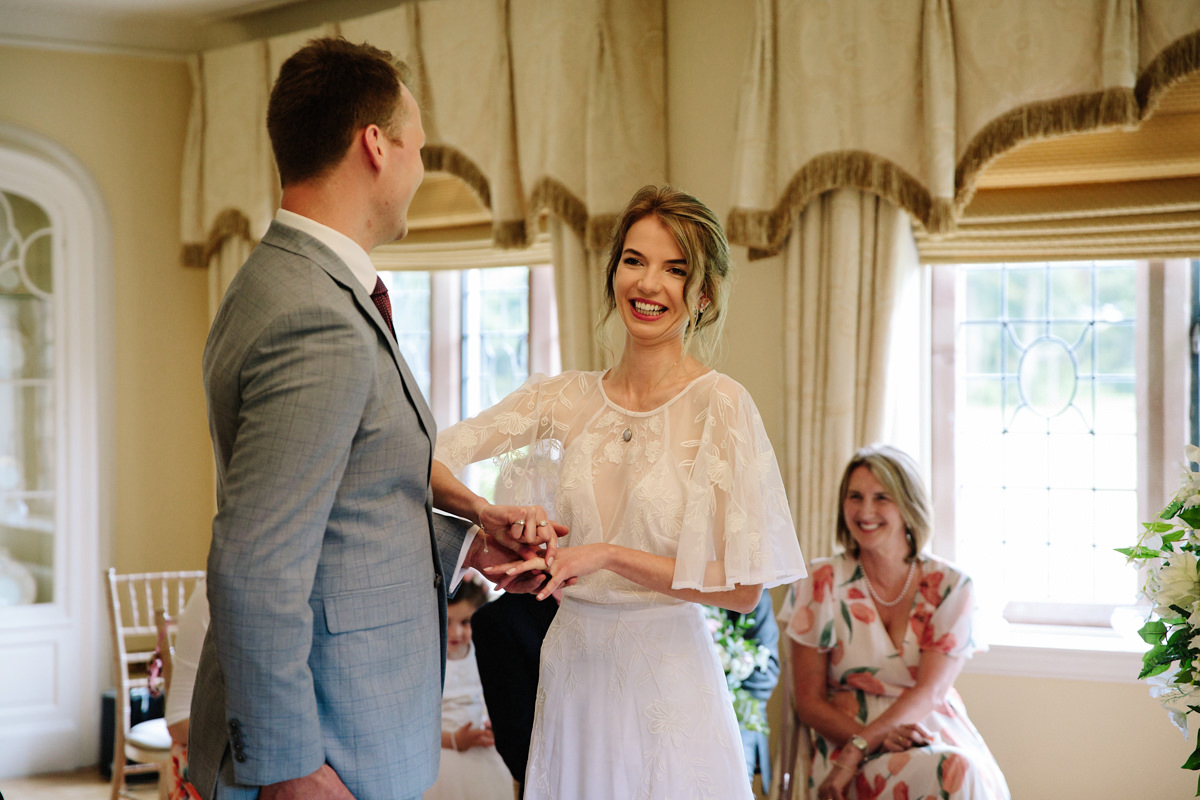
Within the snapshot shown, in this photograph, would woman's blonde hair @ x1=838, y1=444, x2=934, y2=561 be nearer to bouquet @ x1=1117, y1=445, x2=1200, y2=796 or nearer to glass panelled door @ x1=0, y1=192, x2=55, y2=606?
bouquet @ x1=1117, y1=445, x2=1200, y2=796

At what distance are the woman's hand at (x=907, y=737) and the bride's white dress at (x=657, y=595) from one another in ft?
3.90

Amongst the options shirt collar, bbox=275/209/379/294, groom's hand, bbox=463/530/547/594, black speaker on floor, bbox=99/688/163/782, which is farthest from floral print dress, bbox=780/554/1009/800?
black speaker on floor, bbox=99/688/163/782

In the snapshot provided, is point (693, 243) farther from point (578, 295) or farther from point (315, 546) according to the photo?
point (578, 295)

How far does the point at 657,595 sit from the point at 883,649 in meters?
1.39

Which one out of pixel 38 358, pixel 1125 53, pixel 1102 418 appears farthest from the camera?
pixel 38 358

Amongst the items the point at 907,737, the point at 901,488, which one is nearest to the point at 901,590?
the point at 901,488

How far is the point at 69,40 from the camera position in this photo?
477cm

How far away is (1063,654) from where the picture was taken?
10.5 feet

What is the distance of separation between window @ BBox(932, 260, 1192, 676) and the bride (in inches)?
80.2

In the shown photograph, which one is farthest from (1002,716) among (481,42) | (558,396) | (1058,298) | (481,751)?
(481,42)

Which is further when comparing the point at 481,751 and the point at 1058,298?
the point at 1058,298

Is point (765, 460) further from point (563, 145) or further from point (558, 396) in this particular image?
point (563, 145)

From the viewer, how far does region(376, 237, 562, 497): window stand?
14.6ft

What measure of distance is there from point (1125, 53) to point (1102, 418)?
47.6 inches
